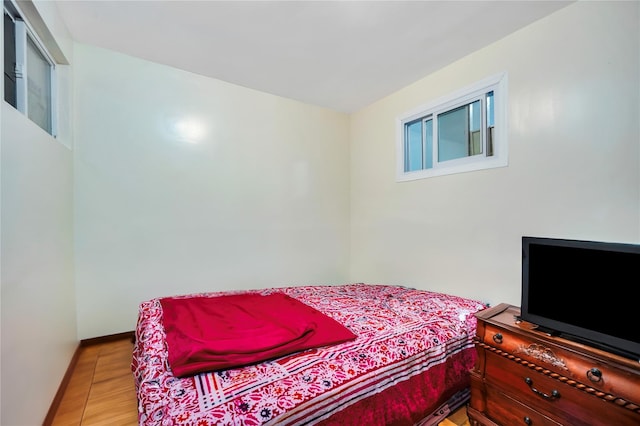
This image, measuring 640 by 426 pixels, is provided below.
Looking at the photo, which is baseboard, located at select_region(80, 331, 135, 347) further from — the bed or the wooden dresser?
the wooden dresser

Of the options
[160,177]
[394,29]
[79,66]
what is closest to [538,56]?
[394,29]

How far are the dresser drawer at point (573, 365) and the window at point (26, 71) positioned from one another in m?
2.95

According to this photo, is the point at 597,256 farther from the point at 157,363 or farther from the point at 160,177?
the point at 160,177

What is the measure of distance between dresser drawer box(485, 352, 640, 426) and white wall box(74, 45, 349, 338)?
2317mm

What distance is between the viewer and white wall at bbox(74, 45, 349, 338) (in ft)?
7.93

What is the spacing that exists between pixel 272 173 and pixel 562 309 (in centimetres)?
279

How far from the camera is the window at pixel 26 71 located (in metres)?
1.53

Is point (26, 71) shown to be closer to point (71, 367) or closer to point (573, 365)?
point (71, 367)

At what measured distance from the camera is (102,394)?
1791mm

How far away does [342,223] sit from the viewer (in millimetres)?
3760

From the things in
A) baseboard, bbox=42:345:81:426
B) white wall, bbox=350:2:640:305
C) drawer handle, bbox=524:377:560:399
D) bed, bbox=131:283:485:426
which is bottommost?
baseboard, bbox=42:345:81:426

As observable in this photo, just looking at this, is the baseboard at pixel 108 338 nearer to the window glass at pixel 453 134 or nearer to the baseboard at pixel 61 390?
the baseboard at pixel 61 390

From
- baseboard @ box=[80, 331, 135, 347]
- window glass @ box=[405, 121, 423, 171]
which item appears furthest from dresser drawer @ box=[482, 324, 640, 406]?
baseboard @ box=[80, 331, 135, 347]

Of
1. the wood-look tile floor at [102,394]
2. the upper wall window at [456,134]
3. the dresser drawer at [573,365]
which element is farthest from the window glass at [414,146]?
the wood-look tile floor at [102,394]
